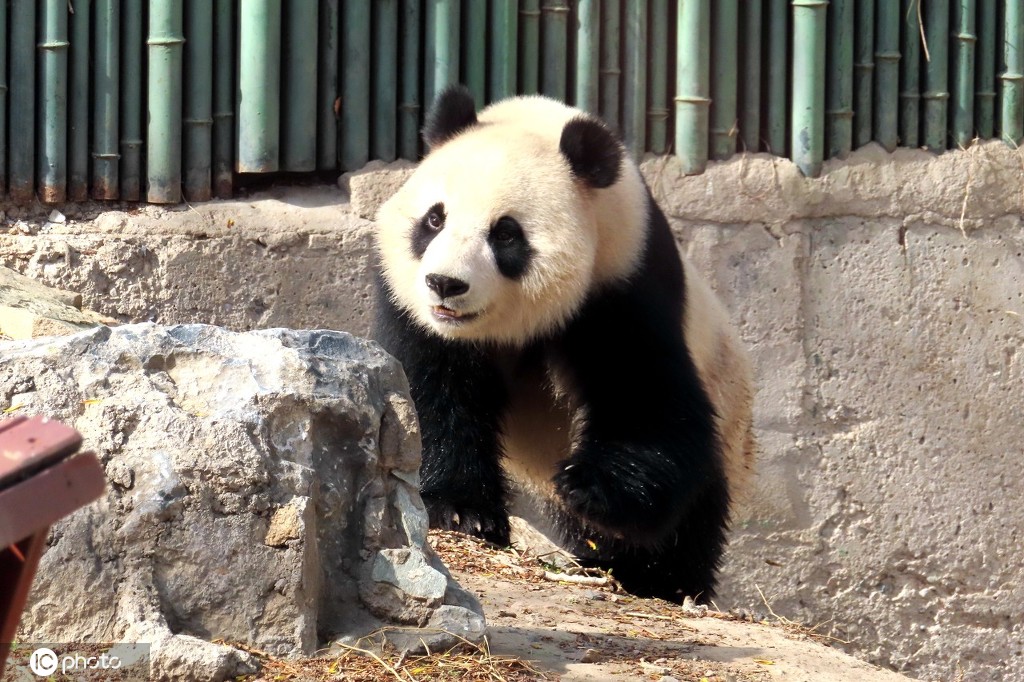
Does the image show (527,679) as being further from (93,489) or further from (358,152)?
(358,152)

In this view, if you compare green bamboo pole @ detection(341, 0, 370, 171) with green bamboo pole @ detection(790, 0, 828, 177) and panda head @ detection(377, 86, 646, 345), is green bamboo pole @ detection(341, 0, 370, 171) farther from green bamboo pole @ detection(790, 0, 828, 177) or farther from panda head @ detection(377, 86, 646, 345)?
green bamboo pole @ detection(790, 0, 828, 177)

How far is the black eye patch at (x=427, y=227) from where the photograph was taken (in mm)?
4094

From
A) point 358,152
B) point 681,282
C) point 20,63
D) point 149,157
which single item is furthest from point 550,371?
point 20,63

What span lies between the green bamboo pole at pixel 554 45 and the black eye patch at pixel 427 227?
1.93 meters

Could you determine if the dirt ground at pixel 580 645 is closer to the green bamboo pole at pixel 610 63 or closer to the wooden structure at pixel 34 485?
the wooden structure at pixel 34 485

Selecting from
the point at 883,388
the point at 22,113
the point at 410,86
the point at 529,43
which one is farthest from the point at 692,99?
the point at 22,113

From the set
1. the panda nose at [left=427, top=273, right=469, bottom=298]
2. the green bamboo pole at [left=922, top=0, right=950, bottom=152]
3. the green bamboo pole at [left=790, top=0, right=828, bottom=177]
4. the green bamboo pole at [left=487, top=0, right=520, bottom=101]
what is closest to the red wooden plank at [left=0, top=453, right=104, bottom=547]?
the panda nose at [left=427, top=273, right=469, bottom=298]

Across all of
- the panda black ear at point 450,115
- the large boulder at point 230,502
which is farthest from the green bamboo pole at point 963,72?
the large boulder at point 230,502

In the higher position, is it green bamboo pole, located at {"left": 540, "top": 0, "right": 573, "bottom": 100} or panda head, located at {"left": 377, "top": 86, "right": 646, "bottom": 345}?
green bamboo pole, located at {"left": 540, "top": 0, "right": 573, "bottom": 100}

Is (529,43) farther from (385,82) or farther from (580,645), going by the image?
(580,645)

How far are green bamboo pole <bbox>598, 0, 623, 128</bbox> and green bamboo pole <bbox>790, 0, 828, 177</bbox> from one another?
0.84 m

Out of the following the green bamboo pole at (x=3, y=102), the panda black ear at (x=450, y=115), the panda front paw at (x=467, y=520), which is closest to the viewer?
the panda front paw at (x=467, y=520)

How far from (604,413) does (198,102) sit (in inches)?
100

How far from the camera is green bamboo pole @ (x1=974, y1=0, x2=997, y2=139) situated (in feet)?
20.2
